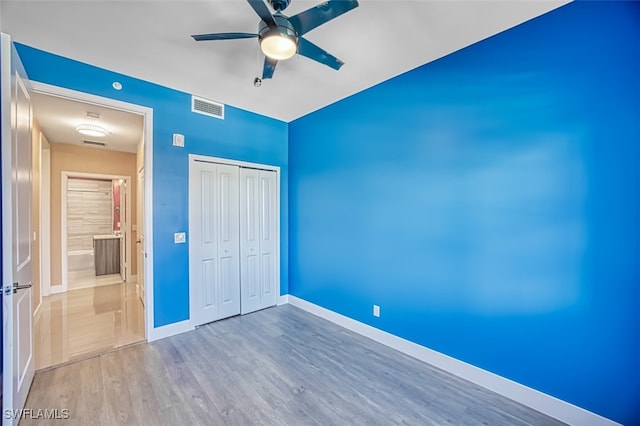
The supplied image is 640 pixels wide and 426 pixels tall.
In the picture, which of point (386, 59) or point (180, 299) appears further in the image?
point (180, 299)

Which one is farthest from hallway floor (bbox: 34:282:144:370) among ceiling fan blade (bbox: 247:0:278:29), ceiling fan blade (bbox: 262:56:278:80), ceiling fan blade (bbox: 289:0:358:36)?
ceiling fan blade (bbox: 289:0:358:36)

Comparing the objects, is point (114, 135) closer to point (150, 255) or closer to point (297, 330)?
point (150, 255)

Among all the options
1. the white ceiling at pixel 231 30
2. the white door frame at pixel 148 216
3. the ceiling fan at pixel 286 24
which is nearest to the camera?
the ceiling fan at pixel 286 24

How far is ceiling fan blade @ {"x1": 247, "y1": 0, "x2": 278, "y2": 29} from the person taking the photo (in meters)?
1.50

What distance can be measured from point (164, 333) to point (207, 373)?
1062mm

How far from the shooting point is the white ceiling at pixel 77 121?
3.32 metres

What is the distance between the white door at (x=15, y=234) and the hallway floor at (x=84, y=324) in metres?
0.66

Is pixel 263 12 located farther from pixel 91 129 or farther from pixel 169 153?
pixel 91 129

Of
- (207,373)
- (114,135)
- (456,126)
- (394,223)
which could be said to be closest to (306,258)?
(394,223)

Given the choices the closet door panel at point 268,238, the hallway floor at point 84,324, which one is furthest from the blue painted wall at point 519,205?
the hallway floor at point 84,324

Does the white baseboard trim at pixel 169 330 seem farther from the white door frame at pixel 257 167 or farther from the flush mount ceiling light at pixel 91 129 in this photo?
the flush mount ceiling light at pixel 91 129

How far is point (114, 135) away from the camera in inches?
183

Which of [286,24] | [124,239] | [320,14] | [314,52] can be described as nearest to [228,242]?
[314,52]

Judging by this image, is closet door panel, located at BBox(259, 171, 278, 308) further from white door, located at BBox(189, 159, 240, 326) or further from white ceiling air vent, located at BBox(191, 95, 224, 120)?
white ceiling air vent, located at BBox(191, 95, 224, 120)
